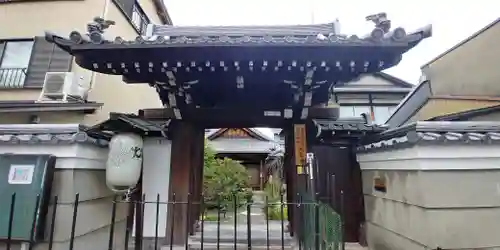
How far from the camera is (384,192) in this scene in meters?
4.55

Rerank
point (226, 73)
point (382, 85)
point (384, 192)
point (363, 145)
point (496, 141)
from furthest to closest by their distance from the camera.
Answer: point (382, 85)
point (363, 145)
point (384, 192)
point (226, 73)
point (496, 141)

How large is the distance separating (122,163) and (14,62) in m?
5.28

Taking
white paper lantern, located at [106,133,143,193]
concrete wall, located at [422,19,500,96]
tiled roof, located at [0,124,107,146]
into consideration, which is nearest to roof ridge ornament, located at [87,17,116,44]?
tiled roof, located at [0,124,107,146]

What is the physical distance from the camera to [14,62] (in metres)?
7.41

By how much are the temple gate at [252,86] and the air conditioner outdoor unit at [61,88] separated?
2215 mm

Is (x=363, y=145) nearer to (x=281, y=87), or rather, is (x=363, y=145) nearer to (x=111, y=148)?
(x=281, y=87)

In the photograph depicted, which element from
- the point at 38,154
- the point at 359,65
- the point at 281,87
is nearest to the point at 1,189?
the point at 38,154

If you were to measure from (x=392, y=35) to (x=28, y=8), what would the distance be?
824 cm

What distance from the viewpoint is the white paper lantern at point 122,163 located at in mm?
4297

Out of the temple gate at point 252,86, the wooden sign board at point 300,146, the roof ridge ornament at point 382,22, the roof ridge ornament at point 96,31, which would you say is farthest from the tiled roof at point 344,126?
the roof ridge ornament at point 96,31

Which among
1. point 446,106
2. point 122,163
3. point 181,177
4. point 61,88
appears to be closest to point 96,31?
point 122,163

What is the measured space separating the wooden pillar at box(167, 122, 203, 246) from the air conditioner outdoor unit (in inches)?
114

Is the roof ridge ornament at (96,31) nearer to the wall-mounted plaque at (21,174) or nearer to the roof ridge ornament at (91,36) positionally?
the roof ridge ornament at (91,36)

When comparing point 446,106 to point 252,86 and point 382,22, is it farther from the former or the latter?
point 252,86
